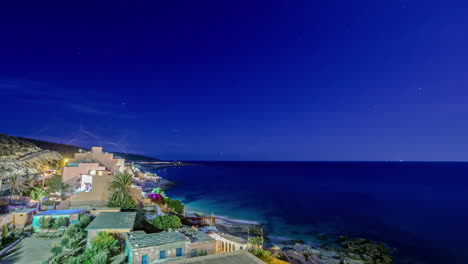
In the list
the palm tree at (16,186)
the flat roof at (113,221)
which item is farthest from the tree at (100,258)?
the palm tree at (16,186)

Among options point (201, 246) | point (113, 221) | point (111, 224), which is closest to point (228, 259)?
point (201, 246)

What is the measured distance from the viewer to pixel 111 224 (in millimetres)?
18594

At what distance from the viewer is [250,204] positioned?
55.8 meters

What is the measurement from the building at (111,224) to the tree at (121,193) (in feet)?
25.6

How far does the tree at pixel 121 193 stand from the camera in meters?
28.8

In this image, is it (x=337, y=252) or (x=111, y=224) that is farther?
(x=337, y=252)

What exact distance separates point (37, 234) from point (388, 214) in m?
54.4

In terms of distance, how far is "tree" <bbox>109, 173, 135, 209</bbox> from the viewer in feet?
94.4

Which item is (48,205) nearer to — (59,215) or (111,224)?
(59,215)

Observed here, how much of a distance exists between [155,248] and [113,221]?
22.5 ft

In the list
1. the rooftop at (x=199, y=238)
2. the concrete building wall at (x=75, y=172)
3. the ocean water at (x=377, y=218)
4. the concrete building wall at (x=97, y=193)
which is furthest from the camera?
the concrete building wall at (x=75, y=172)

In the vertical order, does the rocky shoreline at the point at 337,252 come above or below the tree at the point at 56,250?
below

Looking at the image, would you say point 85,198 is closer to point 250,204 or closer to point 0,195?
point 0,195

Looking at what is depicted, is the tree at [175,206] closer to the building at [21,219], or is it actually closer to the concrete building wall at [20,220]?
the building at [21,219]
